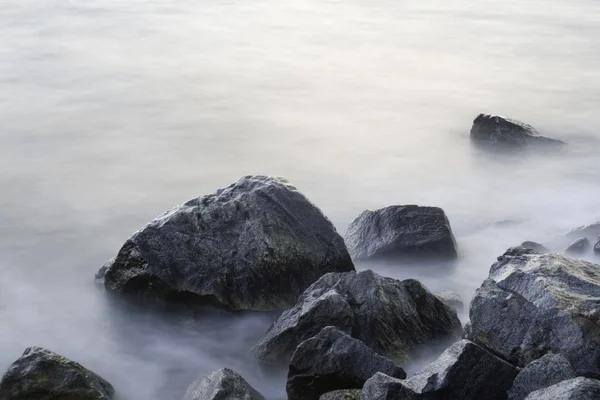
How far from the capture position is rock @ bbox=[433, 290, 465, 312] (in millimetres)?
4961

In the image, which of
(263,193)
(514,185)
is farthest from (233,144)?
(263,193)

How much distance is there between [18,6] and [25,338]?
10718 mm

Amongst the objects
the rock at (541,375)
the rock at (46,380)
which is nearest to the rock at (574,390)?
the rock at (541,375)

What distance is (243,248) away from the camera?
4.76m

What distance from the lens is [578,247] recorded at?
5535 mm

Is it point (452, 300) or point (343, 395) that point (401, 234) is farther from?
point (343, 395)

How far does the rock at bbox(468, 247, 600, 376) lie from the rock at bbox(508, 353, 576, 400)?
13 centimetres

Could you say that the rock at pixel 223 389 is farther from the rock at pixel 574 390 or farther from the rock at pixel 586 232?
the rock at pixel 586 232

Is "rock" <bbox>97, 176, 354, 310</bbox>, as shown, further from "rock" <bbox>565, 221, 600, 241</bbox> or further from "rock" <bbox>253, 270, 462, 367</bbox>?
"rock" <bbox>565, 221, 600, 241</bbox>

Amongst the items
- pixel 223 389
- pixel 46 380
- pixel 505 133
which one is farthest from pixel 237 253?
pixel 505 133

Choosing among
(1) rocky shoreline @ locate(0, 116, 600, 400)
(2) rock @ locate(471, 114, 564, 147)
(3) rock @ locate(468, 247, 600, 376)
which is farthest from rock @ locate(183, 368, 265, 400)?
(2) rock @ locate(471, 114, 564, 147)

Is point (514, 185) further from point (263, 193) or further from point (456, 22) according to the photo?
point (456, 22)

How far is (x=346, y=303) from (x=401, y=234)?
58.7 inches

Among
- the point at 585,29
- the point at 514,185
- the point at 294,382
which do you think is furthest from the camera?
the point at 585,29
